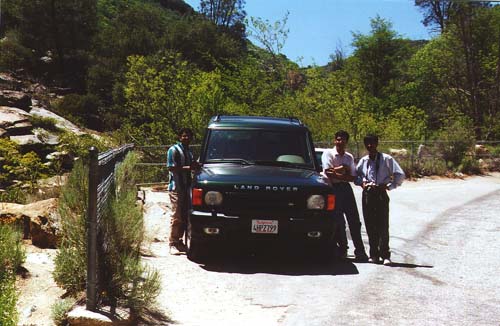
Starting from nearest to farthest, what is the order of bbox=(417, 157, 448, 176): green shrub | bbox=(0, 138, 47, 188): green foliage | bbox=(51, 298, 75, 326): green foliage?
bbox=(51, 298, 75, 326): green foliage < bbox=(0, 138, 47, 188): green foliage < bbox=(417, 157, 448, 176): green shrub

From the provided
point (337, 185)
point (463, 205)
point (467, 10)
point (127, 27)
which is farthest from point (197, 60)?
point (337, 185)

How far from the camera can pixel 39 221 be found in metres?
8.21

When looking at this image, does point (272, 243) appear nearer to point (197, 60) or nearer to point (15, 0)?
point (197, 60)

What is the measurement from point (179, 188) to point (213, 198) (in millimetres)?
1391

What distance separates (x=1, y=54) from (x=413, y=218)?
49329 mm

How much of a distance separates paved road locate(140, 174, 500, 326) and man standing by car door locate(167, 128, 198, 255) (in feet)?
1.04

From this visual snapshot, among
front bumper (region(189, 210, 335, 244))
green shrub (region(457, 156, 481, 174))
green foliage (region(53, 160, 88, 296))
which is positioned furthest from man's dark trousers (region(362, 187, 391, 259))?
green shrub (region(457, 156, 481, 174))

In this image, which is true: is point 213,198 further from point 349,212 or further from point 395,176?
point 395,176

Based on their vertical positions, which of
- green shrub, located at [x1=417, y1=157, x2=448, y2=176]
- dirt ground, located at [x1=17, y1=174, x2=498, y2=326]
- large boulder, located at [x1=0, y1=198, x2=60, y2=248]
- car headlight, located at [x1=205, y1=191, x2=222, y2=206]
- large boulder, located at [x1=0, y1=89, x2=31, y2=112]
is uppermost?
large boulder, located at [x1=0, y1=89, x2=31, y2=112]

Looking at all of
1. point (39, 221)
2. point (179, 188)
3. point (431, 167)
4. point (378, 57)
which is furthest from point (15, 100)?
point (378, 57)

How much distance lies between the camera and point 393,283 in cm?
723

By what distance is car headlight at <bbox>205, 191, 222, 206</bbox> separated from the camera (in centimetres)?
786

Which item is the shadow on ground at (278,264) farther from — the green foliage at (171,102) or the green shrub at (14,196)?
the green foliage at (171,102)

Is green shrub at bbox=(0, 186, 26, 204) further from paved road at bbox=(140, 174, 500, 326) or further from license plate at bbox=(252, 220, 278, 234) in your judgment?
license plate at bbox=(252, 220, 278, 234)
